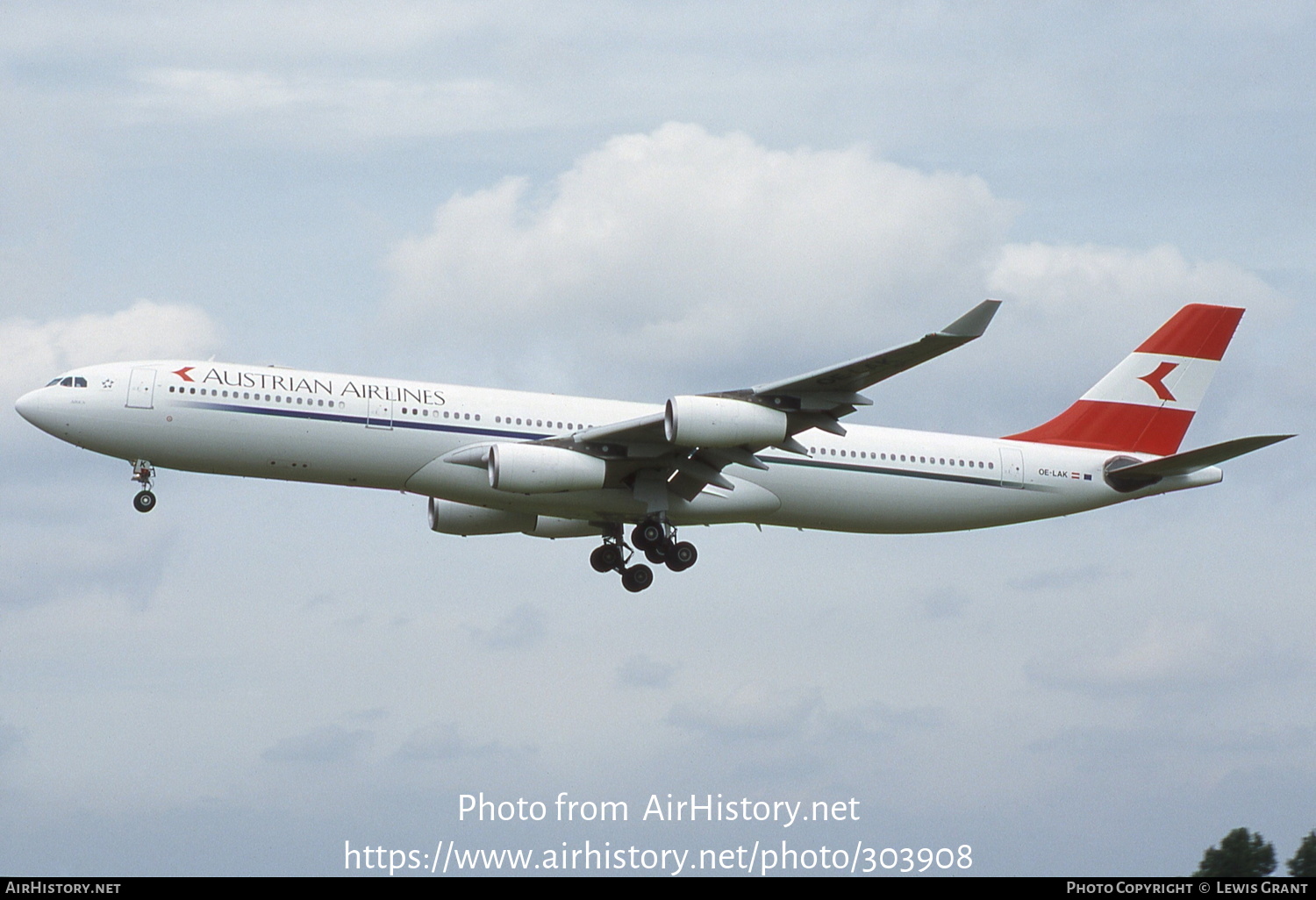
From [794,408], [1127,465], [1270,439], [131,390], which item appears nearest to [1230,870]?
[1127,465]

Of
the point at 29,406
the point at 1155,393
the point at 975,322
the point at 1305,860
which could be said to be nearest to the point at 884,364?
the point at 975,322

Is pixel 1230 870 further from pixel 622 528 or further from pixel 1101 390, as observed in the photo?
pixel 622 528

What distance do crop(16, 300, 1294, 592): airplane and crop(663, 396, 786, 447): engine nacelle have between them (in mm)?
42

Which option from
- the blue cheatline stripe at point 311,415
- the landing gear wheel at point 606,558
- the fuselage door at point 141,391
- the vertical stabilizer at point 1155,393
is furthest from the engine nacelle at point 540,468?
the vertical stabilizer at point 1155,393

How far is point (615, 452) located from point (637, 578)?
17.8ft

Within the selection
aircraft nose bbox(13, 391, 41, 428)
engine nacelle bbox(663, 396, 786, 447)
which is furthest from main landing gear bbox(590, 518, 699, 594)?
aircraft nose bbox(13, 391, 41, 428)

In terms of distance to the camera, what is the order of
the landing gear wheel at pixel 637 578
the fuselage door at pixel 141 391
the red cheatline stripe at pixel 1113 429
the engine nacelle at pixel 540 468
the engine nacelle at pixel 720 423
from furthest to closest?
the red cheatline stripe at pixel 1113 429 → the landing gear wheel at pixel 637 578 → the fuselage door at pixel 141 391 → the engine nacelle at pixel 540 468 → the engine nacelle at pixel 720 423

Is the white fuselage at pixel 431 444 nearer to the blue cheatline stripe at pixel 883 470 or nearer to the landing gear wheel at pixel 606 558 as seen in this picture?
the blue cheatline stripe at pixel 883 470

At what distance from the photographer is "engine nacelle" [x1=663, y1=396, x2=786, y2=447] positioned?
121 ft

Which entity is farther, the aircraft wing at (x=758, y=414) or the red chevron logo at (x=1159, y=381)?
the red chevron logo at (x=1159, y=381)

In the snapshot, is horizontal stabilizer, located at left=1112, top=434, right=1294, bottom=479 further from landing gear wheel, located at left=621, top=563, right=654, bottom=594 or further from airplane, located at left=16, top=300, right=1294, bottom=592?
landing gear wheel, located at left=621, top=563, right=654, bottom=594

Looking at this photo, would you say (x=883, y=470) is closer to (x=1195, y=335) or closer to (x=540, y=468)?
(x=540, y=468)

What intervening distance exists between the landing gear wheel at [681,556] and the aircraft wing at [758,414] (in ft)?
4.87

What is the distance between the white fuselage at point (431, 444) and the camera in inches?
1492
